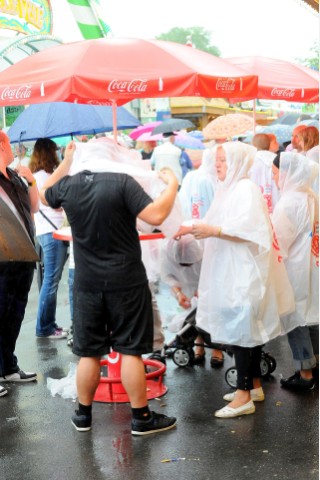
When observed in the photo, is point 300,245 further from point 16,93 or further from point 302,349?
point 16,93

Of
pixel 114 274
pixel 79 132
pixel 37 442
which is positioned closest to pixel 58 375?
pixel 37 442

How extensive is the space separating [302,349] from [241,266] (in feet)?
3.37

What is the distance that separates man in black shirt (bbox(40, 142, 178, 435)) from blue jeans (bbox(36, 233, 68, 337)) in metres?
2.47

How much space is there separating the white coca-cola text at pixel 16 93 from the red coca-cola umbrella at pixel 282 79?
9.39ft

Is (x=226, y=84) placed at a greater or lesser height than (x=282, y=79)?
greater

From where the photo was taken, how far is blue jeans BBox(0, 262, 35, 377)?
5695 mm

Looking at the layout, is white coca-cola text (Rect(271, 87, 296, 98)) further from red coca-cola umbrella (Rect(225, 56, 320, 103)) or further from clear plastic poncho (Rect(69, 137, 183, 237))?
clear plastic poncho (Rect(69, 137, 183, 237))

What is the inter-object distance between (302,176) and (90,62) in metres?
1.74

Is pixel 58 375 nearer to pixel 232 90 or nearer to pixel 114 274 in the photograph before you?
pixel 114 274

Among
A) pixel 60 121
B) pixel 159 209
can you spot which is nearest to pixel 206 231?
pixel 159 209

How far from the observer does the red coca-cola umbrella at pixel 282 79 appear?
7.72 m

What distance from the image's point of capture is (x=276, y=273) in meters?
5.25

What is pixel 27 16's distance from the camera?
14.3 m

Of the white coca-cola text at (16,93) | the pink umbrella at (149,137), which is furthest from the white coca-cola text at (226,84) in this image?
the pink umbrella at (149,137)
